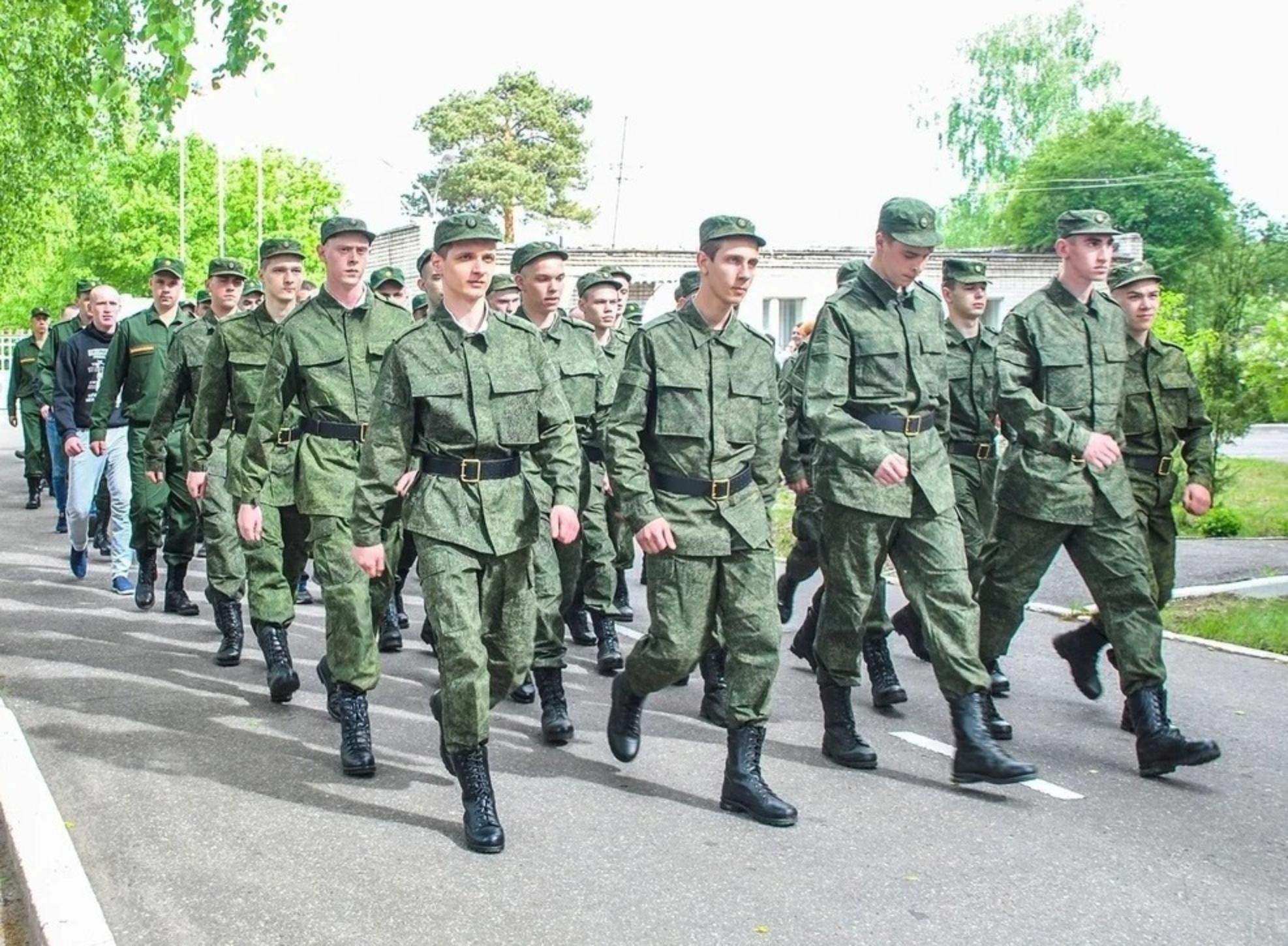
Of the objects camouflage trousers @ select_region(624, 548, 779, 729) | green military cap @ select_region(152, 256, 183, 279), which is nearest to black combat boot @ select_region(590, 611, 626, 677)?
camouflage trousers @ select_region(624, 548, 779, 729)

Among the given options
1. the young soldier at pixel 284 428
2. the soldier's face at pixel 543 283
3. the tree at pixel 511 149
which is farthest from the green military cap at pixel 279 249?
the tree at pixel 511 149

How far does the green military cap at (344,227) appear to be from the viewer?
24.0 ft

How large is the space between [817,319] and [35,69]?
24873 millimetres

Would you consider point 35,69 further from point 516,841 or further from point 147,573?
point 516,841

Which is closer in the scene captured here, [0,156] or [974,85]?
[0,156]

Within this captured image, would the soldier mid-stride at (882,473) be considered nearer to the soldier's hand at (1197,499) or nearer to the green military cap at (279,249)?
the soldier's hand at (1197,499)

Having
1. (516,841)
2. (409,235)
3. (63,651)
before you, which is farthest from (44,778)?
(409,235)

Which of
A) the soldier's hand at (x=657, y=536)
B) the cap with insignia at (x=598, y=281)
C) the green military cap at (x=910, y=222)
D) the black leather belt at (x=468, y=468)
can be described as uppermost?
the green military cap at (x=910, y=222)

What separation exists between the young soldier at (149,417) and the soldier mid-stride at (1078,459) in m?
5.86

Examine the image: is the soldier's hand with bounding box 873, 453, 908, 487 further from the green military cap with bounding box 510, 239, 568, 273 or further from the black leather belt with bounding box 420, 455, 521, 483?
the green military cap with bounding box 510, 239, 568, 273

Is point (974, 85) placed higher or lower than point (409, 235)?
higher

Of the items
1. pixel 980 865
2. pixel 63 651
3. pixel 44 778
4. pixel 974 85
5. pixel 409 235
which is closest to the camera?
pixel 980 865

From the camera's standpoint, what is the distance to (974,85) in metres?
70.4

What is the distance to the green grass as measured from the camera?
9977 mm
